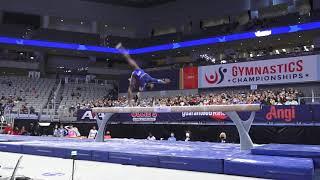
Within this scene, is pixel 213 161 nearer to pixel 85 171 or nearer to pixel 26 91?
pixel 85 171

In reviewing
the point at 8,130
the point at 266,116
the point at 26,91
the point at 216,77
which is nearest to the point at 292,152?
the point at 266,116

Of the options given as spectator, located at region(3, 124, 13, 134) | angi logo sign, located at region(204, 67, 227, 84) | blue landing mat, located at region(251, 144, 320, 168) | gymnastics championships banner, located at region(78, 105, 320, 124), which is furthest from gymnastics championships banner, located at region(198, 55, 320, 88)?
blue landing mat, located at region(251, 144, 320, 168)

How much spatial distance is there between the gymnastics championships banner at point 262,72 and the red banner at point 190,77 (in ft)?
1.15

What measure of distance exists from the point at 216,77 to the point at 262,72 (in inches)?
119

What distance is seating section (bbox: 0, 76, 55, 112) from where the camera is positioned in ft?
87.8

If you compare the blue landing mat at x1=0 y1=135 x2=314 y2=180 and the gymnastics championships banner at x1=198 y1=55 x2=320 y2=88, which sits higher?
the gymnastics championships banner at x1=198 y1=55 x2=320 y2=88

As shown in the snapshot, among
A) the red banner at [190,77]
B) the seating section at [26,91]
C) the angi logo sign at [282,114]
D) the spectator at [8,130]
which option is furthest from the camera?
the seating section at [26,91]

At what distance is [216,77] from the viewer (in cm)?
2334

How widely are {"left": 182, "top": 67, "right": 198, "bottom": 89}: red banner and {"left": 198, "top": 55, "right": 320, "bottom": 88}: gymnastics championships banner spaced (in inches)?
13.8

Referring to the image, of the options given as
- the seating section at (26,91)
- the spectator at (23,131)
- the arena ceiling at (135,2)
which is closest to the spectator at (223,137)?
the spectator at (23,131)

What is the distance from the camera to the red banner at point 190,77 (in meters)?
24.6

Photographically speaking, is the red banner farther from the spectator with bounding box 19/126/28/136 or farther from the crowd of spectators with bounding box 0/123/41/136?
the spectator with bounding box 19/126/28/136

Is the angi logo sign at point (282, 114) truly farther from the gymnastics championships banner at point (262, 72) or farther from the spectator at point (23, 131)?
the spectator at point (23, 131)

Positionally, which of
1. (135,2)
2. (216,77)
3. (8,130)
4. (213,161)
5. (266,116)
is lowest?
(8,130)
